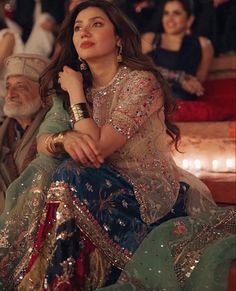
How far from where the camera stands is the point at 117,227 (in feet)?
7.91

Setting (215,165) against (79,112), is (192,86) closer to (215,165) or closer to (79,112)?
(215,165)

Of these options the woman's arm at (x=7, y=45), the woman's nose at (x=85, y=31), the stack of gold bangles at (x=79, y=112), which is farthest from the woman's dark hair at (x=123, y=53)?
the woman's arm at (x=7, y=45)

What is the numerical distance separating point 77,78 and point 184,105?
6.48 feet

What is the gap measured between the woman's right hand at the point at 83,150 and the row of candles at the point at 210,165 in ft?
5.43

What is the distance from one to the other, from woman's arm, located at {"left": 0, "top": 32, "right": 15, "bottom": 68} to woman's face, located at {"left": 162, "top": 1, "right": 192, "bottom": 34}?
4.58 feet

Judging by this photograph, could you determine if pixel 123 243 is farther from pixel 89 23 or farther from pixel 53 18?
pixel 53 18

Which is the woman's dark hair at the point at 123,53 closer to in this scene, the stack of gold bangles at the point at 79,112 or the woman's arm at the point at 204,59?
the stack of gold bangles at the point at 79,112

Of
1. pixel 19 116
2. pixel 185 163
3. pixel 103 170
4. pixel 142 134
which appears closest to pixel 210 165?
pixel 185 163

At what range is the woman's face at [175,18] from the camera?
520cm

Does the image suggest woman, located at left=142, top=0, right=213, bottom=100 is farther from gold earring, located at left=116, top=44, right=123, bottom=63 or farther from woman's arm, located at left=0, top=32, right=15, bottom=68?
gold earring, located at left=116, top=44, right=123, bottom=63

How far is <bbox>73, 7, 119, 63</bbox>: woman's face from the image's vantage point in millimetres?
2715

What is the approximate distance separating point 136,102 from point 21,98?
3.80ft

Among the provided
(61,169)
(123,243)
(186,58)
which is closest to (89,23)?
(61,169)

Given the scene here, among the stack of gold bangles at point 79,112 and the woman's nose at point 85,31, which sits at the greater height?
the woman's nose at point 85,31
